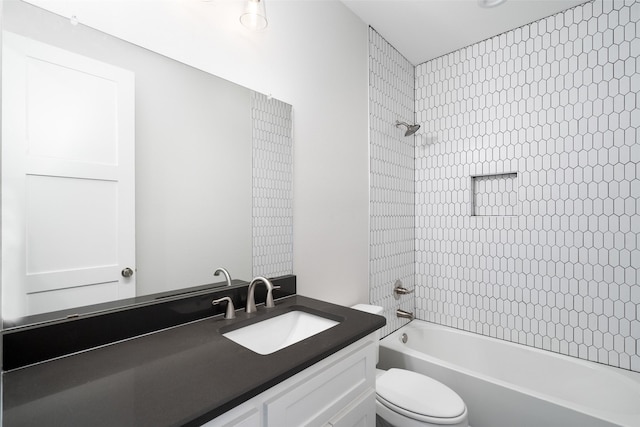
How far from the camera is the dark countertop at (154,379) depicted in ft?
2.04

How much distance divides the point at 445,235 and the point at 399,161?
727 mm

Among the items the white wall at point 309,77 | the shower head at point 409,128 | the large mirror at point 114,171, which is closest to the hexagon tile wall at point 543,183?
the shower head at point 409,128

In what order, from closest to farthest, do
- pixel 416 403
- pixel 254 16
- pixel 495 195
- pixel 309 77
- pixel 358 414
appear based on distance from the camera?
1. pixel 358 414
2. pixel 254 16
3. pixel 416 403
4. pixel 309 77
5. pixel 495 195

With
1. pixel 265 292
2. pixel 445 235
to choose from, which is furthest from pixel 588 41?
pixel 265 292

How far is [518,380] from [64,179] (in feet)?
9.05

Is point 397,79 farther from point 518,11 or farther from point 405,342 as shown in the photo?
point 405,342

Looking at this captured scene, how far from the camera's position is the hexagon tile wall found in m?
1.81

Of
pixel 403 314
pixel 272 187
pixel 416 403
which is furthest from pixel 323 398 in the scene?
pixel 403 314

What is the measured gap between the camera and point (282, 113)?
1.54 meters

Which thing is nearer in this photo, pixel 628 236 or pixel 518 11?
pixel 628 236

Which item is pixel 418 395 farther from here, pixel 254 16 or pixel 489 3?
pixel 489 3

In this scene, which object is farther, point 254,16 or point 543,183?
point 543,183

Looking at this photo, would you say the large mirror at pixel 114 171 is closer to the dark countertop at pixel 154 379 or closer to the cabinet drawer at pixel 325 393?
the dark countertop at pixel 154 379

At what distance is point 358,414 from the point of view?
1.08 m
